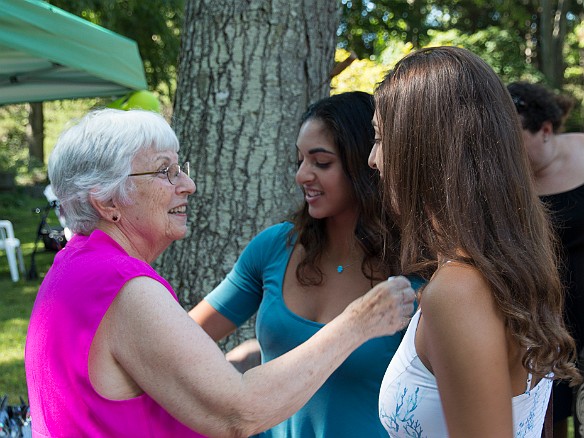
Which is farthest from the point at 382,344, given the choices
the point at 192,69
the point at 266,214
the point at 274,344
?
the point at 192,69

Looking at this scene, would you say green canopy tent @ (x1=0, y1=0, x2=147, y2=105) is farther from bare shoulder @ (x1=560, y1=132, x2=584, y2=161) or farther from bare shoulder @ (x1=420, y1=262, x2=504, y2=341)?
bare shoulder @ (x1=420, y1=262, x2=504, y2=341)

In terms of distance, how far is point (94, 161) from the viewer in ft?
5.82

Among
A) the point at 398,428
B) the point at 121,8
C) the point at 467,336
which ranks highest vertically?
the point at 121,8

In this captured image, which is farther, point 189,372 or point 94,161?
point 94,161

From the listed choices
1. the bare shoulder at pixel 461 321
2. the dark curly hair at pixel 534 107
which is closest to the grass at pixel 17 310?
the dark curly hair at pixel 534 107

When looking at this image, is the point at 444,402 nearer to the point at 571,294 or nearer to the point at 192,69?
the point at 571,294

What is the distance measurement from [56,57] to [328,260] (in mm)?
2416

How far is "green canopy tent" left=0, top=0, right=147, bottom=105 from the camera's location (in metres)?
3.73

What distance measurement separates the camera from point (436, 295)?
138cm

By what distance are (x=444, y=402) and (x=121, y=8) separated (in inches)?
564

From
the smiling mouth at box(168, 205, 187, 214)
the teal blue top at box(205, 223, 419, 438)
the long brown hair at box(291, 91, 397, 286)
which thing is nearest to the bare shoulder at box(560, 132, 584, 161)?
the long brown hair at box(291, 91, 397, 286)

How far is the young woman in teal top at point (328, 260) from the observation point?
211cm

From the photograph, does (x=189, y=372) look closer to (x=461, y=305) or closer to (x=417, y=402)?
(x=417, y=402)

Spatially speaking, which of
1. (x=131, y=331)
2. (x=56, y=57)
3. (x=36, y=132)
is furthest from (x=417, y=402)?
(x=36, y=132)
